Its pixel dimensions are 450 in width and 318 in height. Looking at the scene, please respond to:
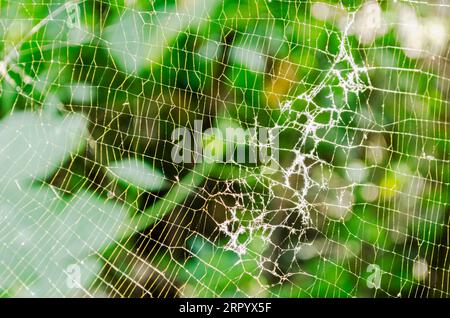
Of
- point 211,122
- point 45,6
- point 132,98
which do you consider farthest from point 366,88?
point 45,6

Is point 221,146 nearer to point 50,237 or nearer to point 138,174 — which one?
point 138,174

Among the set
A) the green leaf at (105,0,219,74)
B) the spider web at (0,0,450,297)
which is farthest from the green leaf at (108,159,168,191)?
the green leaf at (105,0,219,74)

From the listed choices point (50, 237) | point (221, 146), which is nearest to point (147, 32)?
point (221, 146)

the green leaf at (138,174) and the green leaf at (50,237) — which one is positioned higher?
the green leaf at (138,174)

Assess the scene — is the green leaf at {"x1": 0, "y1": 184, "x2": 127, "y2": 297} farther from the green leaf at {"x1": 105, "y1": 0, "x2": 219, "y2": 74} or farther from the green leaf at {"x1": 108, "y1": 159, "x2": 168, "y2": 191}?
the green leaf at {"x1": 105, "y1": 0, "x2": 219, "y2": 74}

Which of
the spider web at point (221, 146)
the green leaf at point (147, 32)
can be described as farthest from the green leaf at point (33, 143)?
→ the green leaf at point (147, 32)

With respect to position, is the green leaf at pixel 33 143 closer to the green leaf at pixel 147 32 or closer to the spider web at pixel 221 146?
the spider web at pixel 221 146
